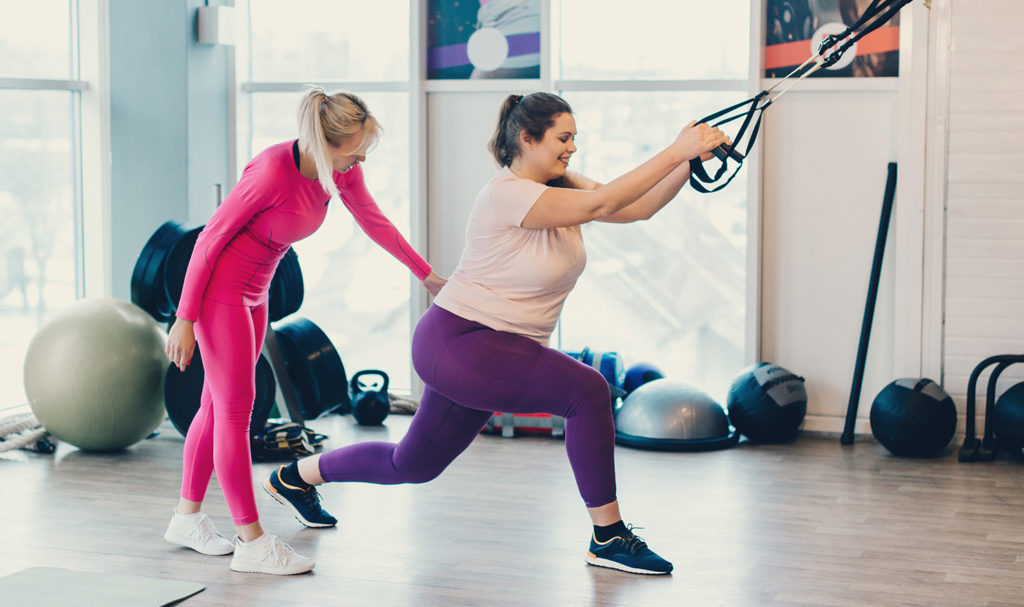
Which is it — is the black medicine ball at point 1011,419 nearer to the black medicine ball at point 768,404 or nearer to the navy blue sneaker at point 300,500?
the black medicine ball at point 768,404

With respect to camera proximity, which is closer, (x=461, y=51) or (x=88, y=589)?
(x=88, y=589)

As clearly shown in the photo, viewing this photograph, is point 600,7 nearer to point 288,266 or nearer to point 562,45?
point 562,45

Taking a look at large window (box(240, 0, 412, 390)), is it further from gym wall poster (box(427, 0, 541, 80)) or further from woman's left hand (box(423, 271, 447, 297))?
woman's left hand (box(423, 271, 447, 297))

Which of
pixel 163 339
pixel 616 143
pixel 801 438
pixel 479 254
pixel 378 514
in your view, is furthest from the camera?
pixel 616 143

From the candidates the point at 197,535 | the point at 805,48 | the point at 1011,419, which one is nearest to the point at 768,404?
the point at 1011,419

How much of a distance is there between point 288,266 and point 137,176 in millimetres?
1166

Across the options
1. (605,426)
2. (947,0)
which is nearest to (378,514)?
(605,426)

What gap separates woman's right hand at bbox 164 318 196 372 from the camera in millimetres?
2873

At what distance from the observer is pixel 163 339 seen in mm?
4648

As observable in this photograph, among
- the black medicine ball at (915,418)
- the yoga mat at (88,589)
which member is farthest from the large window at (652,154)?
the yoga mat at (88,589)

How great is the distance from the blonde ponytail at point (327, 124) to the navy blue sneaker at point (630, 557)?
4.15ft

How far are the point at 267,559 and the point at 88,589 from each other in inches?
18.8

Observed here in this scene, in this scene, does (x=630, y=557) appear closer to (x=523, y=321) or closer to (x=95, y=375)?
(x=523, y=321)

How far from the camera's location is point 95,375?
437 centimetres
